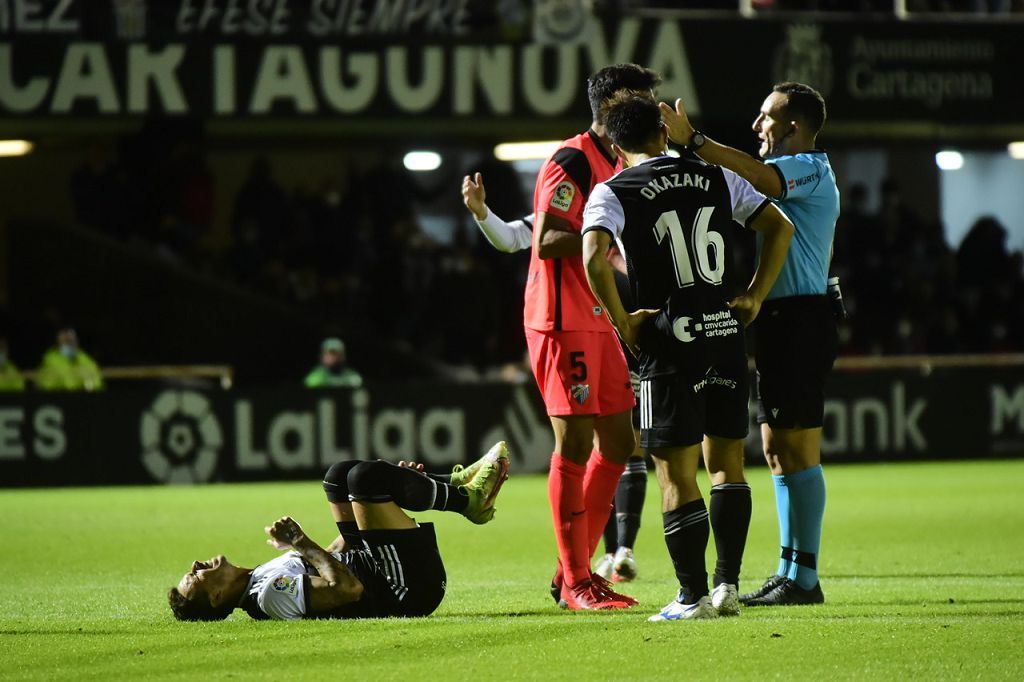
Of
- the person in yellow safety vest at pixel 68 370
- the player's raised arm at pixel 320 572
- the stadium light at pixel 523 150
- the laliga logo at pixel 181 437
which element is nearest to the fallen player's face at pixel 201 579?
the player's raised arm at pixel 320 572

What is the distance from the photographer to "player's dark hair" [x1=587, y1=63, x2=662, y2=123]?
6.33 m

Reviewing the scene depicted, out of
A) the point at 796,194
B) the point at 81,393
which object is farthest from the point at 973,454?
the point at 796,194

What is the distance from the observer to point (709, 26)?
1805cm

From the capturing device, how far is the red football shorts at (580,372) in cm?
655

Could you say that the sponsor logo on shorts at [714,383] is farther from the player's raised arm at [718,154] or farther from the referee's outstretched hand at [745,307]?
the player's raised arm at [718,154]

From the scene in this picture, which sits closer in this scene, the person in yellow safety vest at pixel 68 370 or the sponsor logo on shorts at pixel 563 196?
the sponsor logo on shorts at pixel 563 196

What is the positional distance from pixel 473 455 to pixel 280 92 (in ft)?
15.2

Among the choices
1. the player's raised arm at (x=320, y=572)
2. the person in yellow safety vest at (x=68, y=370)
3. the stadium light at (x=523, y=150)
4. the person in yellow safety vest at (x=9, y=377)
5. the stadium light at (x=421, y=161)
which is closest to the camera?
the player's raised arm at (x=320, y=572)

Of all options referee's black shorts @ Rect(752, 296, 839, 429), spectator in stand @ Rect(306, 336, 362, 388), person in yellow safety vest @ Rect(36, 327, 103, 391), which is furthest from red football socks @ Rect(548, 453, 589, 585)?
spectator in stand @ Rect(306, 336, 362, 388)

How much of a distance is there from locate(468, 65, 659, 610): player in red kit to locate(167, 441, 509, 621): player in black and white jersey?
554mm

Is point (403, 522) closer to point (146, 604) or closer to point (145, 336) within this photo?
point (146, 604)

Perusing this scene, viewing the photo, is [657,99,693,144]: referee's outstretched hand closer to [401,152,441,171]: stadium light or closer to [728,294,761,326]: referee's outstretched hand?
[728,294,761,326]: referee's outstretched hand

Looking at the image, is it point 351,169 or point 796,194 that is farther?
point 351,169

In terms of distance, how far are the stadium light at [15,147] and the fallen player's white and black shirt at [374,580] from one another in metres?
16.4
